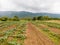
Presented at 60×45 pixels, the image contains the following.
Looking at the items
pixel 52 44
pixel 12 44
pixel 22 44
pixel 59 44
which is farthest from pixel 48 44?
pixel 12 44

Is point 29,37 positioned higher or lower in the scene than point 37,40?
lower

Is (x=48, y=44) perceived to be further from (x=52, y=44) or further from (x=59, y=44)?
A: (x=59, y=44)

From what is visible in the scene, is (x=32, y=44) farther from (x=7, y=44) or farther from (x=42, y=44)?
(x=7, y=44)

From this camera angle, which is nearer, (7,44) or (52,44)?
(7,44)

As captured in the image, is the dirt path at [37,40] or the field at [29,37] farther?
the field at [29,37]

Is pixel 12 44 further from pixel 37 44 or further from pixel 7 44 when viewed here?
pixel 37 44

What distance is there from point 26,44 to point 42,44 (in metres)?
1.57

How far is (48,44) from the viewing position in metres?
15.2

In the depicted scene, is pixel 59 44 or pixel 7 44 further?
pixel 59 44

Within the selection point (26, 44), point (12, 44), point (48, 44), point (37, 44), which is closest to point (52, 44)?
point (48, 44)

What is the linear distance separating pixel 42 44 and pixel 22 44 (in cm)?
197

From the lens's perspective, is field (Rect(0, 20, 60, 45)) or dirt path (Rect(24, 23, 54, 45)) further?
field (Rect(0, 20, 60, 45))

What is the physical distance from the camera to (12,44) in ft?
47.1

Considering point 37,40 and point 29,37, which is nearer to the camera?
point 37,40
